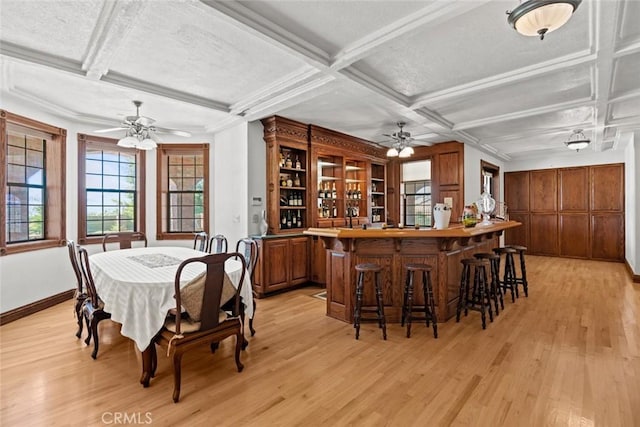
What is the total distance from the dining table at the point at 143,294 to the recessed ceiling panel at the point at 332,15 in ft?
6.87

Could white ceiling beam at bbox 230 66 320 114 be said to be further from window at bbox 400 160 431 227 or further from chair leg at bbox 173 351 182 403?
window at bbox 400 160 431 227

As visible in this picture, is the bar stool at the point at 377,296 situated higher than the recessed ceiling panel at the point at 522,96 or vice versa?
the recessed ceiling panel at the point at 522,96

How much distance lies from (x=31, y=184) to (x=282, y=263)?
363 cm

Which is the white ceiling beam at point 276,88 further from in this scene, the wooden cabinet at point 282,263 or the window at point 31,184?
the window at point 31,184

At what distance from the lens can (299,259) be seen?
5.27m

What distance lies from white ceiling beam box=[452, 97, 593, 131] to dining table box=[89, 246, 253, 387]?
171 inches

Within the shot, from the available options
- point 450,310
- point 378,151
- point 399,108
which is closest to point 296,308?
point 450,310

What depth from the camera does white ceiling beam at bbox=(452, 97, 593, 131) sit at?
4.22m

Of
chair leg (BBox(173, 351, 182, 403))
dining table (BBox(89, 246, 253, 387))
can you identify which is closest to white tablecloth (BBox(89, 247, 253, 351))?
dining table (BBox(89, 246, 253, 387))

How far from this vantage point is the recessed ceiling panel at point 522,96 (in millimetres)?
3505

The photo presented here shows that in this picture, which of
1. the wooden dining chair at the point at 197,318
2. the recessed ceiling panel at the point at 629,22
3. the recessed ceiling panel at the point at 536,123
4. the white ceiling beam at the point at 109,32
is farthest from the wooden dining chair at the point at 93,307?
the recessed ceiling panel at the point at 536,123

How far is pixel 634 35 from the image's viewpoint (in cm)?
263

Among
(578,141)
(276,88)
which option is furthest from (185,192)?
(578,141)

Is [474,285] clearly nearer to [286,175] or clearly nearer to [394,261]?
[394,261]
